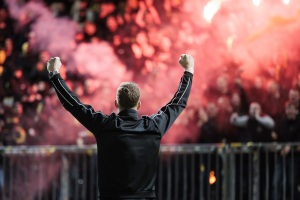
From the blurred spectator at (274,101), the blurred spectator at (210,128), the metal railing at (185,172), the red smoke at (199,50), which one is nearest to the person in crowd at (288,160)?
the metal railing at (185,172)

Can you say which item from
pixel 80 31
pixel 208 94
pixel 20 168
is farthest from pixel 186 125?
pixel 80 31

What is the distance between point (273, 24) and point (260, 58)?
49 cm

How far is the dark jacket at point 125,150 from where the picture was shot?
4.48 metres

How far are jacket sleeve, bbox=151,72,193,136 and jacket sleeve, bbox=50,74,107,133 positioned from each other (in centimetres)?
35

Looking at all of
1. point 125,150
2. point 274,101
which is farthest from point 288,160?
point 125,150

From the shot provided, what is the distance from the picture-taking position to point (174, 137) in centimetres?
1091

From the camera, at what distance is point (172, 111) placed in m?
4.69

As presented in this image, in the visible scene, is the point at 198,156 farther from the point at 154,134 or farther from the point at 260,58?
the point at 154,134

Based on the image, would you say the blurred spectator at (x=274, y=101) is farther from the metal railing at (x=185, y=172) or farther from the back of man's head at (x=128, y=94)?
the back of man's head at (x=128, y=94)

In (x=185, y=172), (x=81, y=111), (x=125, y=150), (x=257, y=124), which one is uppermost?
(x=81, y=111)

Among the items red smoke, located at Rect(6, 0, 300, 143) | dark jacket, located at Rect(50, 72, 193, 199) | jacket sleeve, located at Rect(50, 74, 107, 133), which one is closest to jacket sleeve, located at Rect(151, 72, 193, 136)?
dark jacket, located at Rect(50, 72, 193, 199)

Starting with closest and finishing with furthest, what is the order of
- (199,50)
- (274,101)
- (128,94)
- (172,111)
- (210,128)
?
(128,94) → (172,111) → (274,101) → (210,128) → (199,50)

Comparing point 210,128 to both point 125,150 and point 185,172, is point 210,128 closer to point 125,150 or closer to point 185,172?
point 185,172

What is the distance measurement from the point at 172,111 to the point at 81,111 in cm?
59
